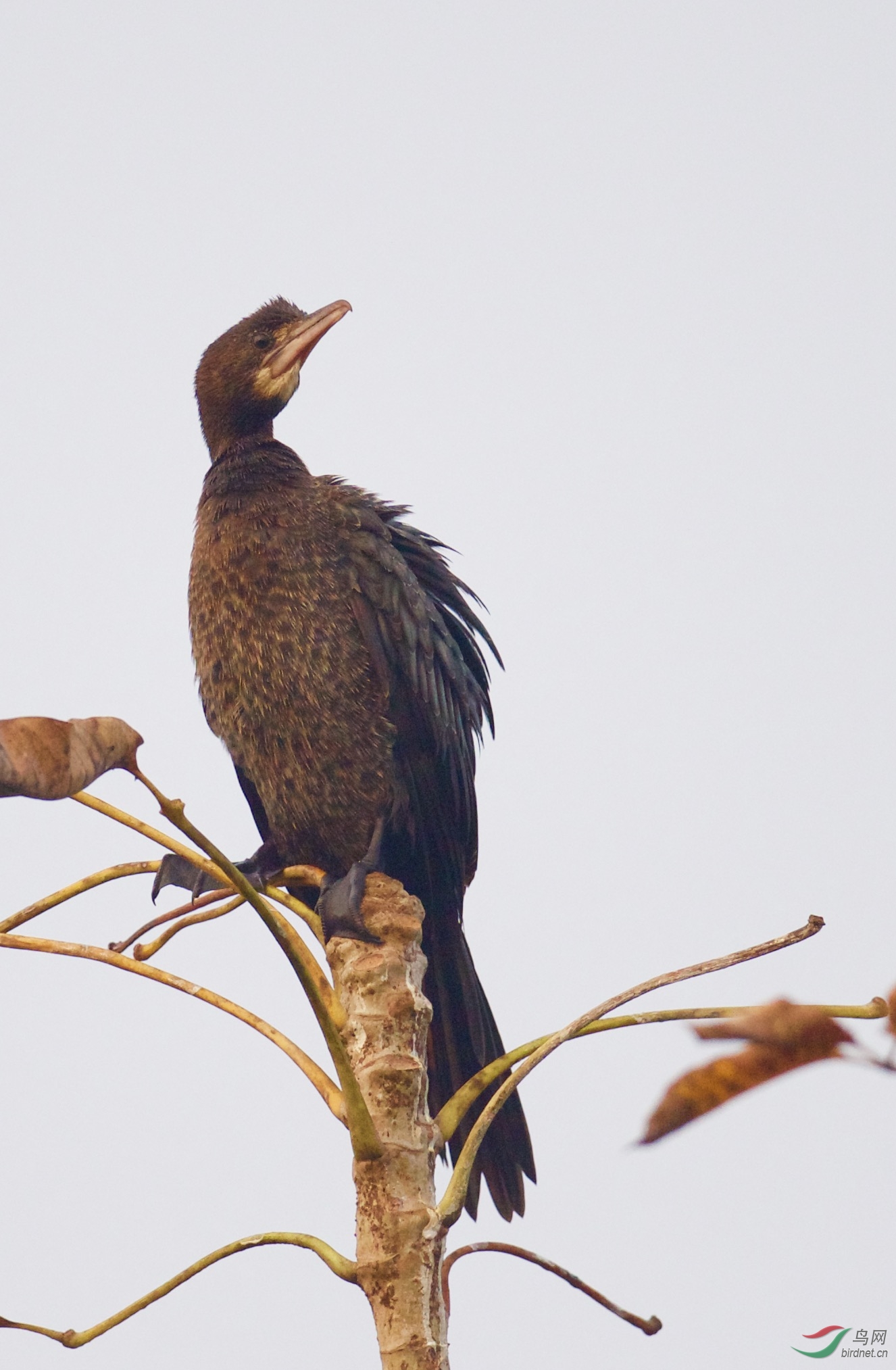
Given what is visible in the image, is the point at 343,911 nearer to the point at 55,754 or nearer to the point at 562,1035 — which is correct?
the point at 562,1035

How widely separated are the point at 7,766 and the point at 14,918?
67 centimetres

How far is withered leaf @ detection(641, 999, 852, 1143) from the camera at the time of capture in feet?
2.38

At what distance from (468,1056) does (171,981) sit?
5.00 ft

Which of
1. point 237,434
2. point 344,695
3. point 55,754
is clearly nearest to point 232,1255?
point 55,754

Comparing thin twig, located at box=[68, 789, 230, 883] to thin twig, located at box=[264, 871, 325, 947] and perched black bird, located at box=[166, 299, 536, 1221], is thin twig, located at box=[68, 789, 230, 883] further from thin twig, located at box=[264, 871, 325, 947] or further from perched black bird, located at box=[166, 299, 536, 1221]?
perched black bird, located at box=[166, 299, 536, 1221]

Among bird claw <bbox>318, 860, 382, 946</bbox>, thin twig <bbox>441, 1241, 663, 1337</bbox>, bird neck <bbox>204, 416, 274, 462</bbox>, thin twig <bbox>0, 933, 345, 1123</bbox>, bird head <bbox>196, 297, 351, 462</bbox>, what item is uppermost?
bird head <bbox>196, 297, 351, 462</bbox>

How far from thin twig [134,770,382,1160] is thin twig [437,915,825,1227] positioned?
143 mm

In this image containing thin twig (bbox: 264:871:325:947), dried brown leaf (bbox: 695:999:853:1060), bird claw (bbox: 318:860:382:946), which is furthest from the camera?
bird claw (bbox: 318:860:382:946)

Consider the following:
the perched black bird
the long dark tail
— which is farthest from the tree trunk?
the perched black bird

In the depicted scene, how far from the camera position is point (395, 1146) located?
1.99 metres

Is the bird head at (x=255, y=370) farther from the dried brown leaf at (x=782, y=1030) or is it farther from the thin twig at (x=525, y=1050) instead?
the dried brown leaf at (x=782, y=1030)

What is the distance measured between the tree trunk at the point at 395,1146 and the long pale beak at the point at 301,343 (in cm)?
268

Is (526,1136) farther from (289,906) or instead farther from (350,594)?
(350,594)

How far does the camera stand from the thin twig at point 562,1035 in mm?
1724
